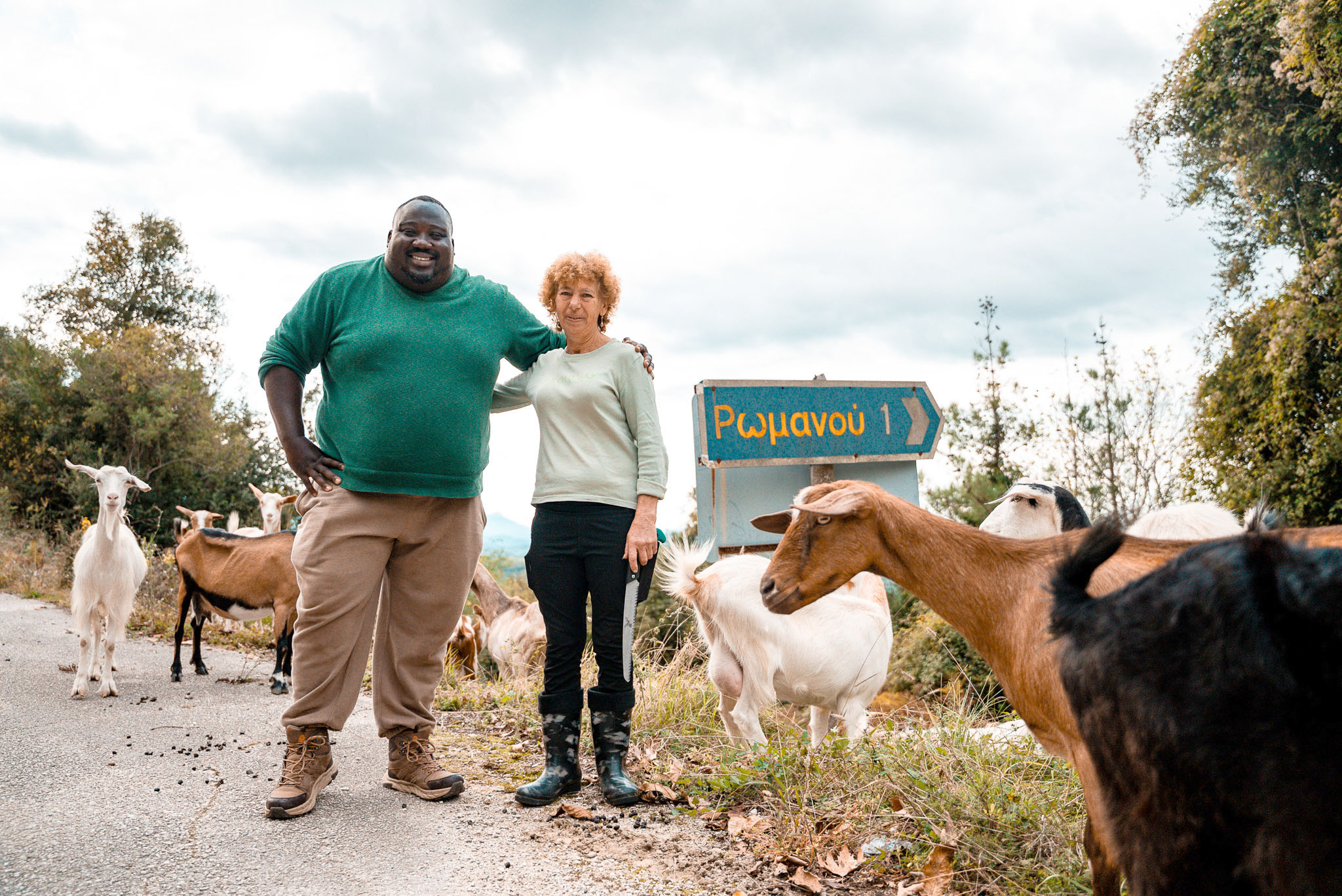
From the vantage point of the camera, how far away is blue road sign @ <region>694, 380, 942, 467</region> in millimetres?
5645

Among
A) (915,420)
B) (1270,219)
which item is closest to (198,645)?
(915,420)

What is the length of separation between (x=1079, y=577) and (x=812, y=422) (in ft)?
16.0

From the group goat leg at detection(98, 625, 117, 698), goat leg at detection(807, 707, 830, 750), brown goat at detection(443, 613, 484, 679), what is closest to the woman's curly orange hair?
goat leg at detection(807, 707, 830, 750)

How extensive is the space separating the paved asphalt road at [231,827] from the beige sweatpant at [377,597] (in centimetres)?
42

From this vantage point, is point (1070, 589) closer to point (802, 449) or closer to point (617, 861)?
point (617, 861)

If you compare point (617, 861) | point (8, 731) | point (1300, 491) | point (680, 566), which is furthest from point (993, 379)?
point (8, 731)

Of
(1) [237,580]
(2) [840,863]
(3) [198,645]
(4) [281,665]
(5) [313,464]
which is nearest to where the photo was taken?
(2) [840,863]

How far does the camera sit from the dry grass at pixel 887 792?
2.57 meters

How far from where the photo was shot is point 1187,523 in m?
3.08

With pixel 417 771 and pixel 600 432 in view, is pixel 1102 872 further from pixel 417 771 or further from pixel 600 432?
pixel 417 771

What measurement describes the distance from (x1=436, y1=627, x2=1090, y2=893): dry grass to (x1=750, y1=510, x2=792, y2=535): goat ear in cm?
94

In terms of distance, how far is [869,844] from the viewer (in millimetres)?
2777

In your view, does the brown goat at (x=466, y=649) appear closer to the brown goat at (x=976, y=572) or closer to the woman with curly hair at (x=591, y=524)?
the woman with curly hair at (x=591, y=524)

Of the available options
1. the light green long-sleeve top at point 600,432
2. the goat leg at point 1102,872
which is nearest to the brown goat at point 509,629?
the light green long-sleeve top at point 600,432
